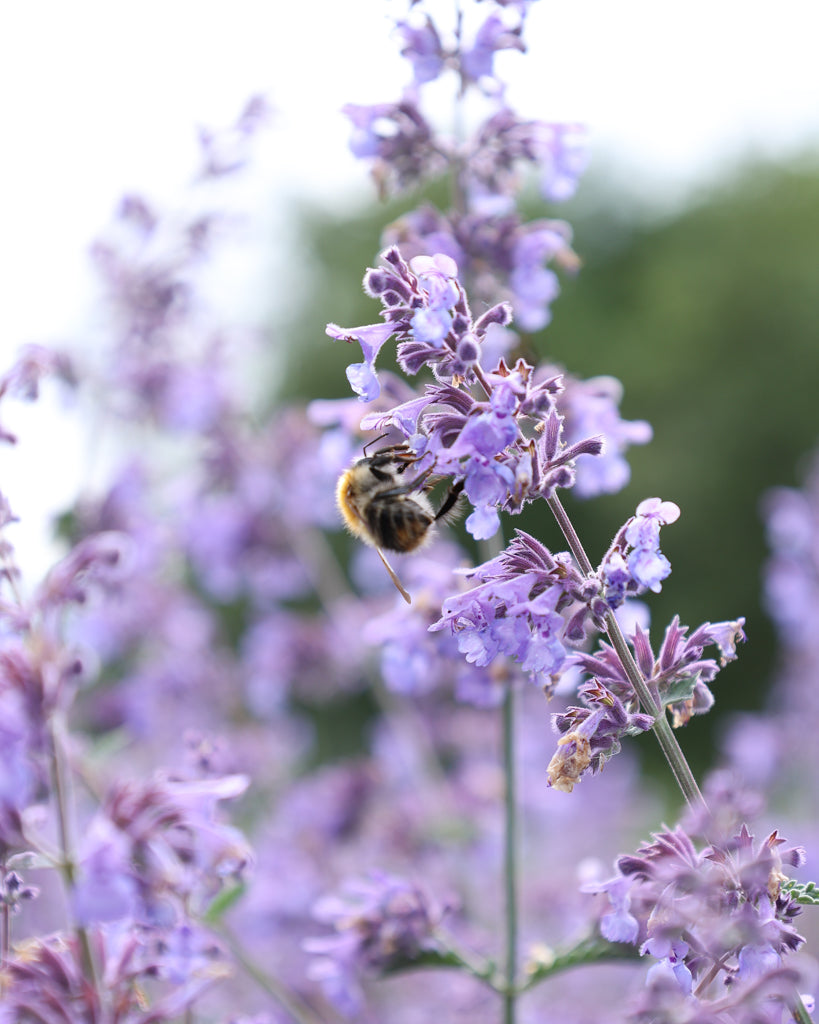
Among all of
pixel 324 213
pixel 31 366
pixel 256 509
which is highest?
pixel 324 213

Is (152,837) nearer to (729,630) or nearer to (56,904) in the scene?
(729,630)

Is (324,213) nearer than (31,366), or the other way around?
(31,366)

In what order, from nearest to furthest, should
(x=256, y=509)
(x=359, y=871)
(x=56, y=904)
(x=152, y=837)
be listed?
(x=152, y=837) → (x=359, y=871) → (x=256, y=509) → (x=56, y=904)

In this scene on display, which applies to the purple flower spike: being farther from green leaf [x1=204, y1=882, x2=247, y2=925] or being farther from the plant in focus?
green leaf [x1=204, y1=882, x2=247, y2=925]

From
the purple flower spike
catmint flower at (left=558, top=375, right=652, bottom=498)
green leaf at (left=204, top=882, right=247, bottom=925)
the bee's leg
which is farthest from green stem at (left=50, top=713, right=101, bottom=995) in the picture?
catmint flower at (left=558, top=375, right=652, bottom=498)

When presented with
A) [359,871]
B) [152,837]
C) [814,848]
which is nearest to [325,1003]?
[359,871]

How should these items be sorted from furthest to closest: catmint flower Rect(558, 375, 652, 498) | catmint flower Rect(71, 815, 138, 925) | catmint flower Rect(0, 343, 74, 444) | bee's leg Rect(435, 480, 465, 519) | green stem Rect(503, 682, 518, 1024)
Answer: catmint flower Rect(558, 375, 652, 498), green stem Rect(503, 682, 518, 1024), catmint flower Rect(0, 343, 74, 444), bee's leg Rect(435, 480, 465, 519), catmint flower Rect(71, 815, 138, 925)

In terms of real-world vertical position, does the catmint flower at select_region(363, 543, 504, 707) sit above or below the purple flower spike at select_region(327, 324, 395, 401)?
below

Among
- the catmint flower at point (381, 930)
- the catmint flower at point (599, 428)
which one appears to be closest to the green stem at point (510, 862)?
the catmint flower at point (381, 930)
